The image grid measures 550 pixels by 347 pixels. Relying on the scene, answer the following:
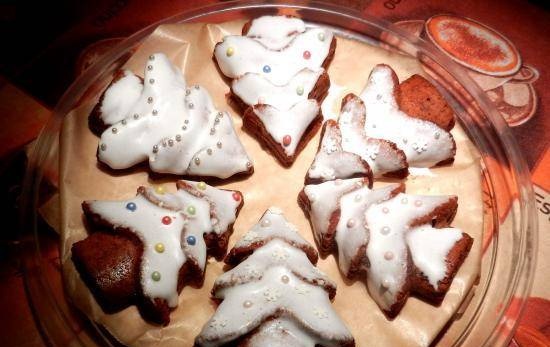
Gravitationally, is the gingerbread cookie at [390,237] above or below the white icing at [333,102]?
below

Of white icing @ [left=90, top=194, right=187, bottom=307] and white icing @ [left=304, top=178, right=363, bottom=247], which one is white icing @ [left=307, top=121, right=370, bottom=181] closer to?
white icing @ [left=304, top=178, right=363, bottom=247]

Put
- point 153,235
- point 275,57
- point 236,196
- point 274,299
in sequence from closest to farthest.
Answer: point 274,299
point 153,235
point 236,196
point 275,57

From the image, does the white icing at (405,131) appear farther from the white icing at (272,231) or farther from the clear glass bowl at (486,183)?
the white icing at (272,231)

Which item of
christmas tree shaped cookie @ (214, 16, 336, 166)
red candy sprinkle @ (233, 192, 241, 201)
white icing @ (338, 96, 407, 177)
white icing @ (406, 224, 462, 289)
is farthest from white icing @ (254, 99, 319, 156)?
white icing @ (406, 224, 462, 289)

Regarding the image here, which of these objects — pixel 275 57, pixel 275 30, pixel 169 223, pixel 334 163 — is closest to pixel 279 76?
pixel 275 57

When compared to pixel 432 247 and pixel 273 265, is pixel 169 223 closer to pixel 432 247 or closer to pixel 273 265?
pixel 273 265

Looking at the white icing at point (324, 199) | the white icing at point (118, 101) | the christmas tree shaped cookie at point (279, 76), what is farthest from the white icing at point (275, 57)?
the white icing at point (324, 199)

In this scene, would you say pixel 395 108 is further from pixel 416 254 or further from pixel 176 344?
pixel 176 344
